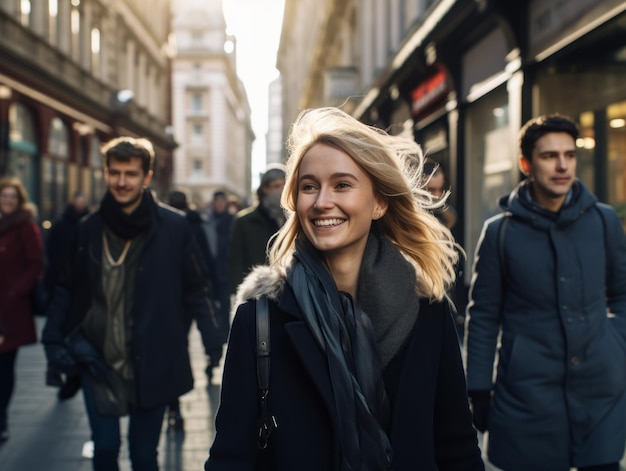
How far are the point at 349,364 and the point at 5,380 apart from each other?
4.33m

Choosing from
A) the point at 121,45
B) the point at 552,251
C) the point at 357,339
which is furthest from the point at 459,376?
the point at 121,45

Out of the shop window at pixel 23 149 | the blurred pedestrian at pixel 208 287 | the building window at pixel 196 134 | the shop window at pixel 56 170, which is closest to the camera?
the blurred pedestrian at pixel 208 287

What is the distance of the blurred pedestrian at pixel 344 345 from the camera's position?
1.91 metres

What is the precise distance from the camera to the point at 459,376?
2.12m

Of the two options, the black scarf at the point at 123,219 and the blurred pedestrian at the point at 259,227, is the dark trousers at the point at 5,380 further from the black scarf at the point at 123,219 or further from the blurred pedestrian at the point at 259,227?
the black scarf at the point at 123,219

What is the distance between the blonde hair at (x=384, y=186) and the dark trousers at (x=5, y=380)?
3.83 meters

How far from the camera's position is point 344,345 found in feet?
6.37

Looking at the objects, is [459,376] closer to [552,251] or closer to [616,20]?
[552,251]

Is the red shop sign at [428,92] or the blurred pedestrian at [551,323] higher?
the red shop sign at [428,92]

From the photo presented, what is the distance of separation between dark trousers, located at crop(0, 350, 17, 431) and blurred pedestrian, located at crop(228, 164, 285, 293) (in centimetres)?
171

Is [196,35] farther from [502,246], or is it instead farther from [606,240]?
[606,240]

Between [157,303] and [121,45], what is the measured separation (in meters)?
28.0

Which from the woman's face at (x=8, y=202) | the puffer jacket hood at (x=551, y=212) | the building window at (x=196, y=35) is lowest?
the puffer jacket hood at (x=551, y=212)

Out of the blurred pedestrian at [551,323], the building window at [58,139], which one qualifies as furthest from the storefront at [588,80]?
the building window at [58,139]
